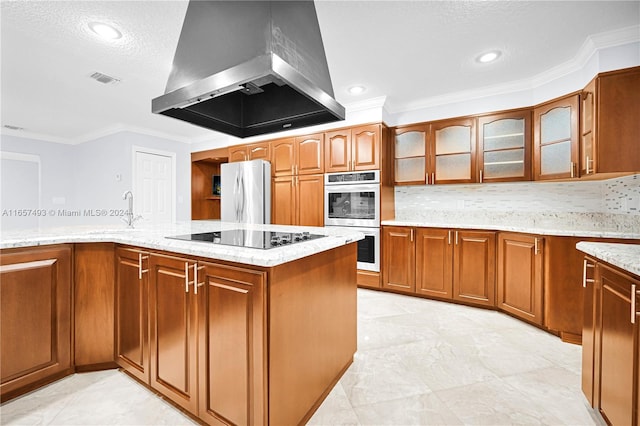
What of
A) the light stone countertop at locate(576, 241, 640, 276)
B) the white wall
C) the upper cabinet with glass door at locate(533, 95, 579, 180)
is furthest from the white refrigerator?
the light stone countertop at locate(576, 241, 640, 276)

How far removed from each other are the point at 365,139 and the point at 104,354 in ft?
10.5

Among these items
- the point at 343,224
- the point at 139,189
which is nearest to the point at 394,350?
the point at 343,224

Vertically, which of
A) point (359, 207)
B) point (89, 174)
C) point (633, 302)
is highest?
point (89, 174)

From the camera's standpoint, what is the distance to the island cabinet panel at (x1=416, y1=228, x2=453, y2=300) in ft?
10.2

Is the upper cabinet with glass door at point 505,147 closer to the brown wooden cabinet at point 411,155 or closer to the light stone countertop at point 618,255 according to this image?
the brown wooden cabinet at point 411,155

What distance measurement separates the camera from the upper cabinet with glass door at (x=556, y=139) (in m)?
2.55

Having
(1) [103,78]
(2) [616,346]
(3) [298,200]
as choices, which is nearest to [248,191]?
(3) [298,200]

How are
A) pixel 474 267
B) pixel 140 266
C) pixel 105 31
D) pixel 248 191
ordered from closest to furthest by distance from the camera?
pixel 140 266, pixel 105 31, pixel 474 267, pixel 248 191

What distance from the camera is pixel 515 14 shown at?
1.99m

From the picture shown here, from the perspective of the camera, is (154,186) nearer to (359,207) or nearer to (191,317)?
(359,207)

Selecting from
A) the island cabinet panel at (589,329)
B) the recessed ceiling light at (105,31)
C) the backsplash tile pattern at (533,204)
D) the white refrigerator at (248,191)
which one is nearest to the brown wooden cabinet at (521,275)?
the backsplash tile pattern at (533,204)

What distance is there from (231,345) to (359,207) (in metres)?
2.61

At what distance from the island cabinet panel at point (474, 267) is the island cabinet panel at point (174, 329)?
2.71 m

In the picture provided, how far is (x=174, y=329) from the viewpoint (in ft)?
4.58
